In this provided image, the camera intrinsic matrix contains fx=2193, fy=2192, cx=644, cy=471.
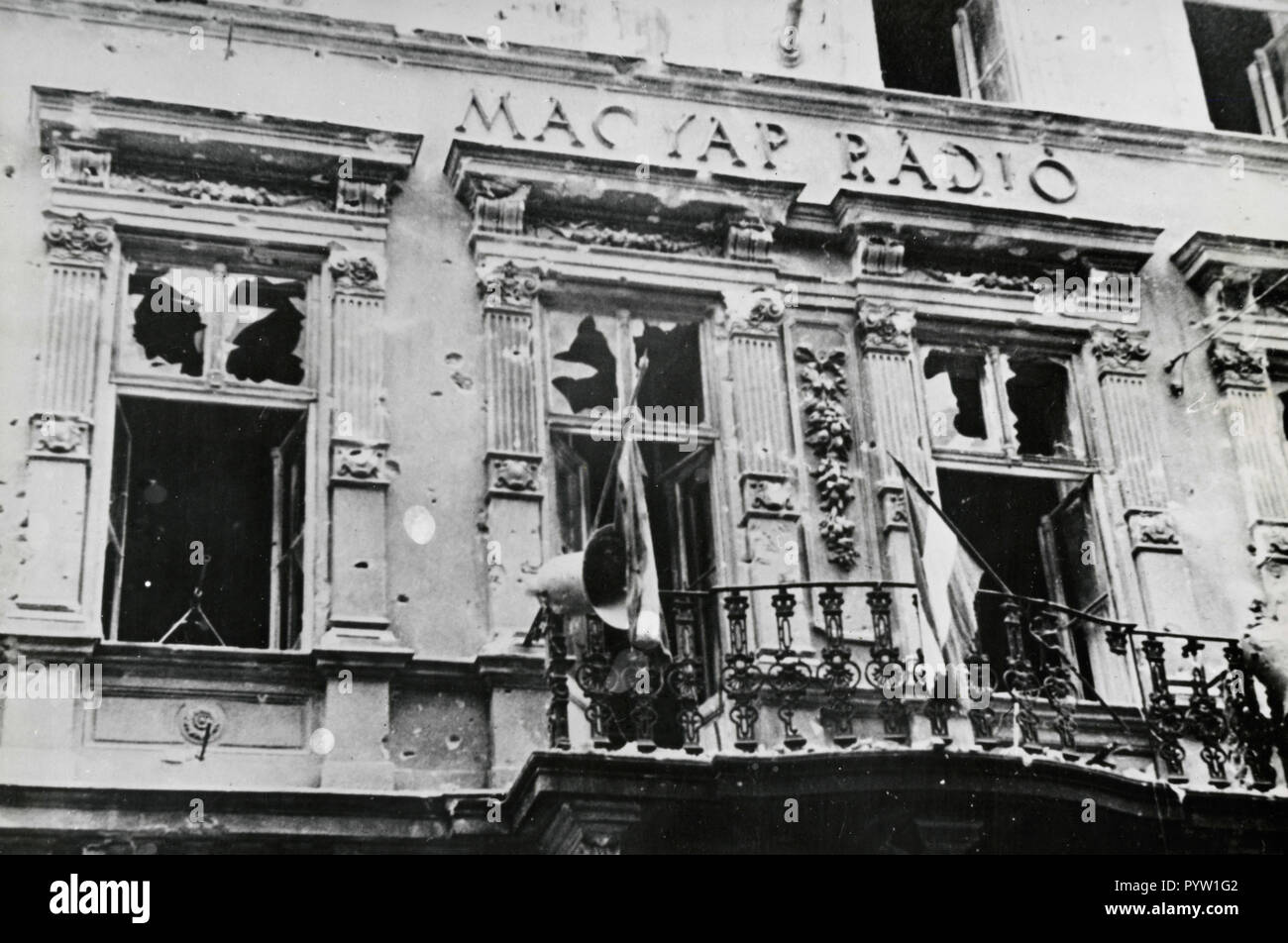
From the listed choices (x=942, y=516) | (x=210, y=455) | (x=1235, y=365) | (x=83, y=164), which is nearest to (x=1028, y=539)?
(x=1235, y=365)

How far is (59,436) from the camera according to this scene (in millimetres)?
10000

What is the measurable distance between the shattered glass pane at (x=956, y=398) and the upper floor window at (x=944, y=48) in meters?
1.88

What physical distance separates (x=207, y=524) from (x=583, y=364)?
6.86 ft

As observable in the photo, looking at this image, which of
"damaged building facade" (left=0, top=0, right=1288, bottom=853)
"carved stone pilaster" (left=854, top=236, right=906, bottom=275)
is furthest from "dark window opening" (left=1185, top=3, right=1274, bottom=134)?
"carved stone pilaster" (left=854, top=236, right=906, bottom=275)

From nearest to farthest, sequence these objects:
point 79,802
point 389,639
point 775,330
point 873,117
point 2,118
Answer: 1. point 79,802
2. point 389,639
3. point 2,118
4. point 775,330
5. point 873,117

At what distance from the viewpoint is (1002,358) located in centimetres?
1189

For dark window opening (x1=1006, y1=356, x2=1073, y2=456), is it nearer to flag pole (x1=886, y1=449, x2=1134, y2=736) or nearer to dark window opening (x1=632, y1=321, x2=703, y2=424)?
flag pole (x1=886, y1=449, x2=1134, y2=736)

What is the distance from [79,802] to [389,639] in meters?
1.58

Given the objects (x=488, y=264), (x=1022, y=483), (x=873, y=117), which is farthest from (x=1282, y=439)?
(x=488, y=264)

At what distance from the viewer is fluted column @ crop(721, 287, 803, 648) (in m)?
10.8

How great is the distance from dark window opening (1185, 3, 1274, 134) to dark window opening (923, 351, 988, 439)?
275cm

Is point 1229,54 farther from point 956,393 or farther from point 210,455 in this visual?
point 210,455

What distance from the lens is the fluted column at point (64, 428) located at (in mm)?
9656

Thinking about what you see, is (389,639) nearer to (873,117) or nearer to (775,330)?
(775,330)
